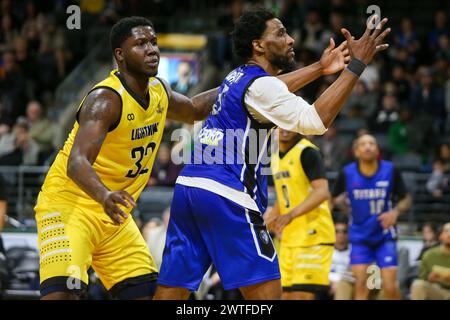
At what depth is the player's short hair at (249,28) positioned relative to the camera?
20.6 ft

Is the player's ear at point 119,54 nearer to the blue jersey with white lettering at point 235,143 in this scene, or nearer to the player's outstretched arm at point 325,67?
the blue jersey with white lettering at point 235,143

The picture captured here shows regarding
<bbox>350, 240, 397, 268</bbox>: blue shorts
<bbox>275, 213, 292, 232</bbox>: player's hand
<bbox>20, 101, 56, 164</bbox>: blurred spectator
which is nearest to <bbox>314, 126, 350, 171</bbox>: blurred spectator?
<bbox>350, 240, 397, 268</bbox>: blue shorts

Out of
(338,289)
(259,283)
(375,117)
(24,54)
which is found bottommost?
(338,289)

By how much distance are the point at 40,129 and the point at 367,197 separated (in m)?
7.60

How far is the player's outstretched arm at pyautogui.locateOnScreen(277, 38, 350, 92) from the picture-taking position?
6.32 metres

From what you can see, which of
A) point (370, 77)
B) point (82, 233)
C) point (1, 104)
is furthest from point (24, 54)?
point (82, 233)

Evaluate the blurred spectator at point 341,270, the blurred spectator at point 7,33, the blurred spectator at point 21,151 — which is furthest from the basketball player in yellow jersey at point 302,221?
the blurred spectator at point 7,33

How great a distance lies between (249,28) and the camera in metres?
6.30

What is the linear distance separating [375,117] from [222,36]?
395 cm

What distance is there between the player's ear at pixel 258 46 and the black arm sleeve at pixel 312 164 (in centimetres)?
338

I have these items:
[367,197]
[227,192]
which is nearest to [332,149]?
[367,197]

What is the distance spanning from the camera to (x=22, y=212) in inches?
560

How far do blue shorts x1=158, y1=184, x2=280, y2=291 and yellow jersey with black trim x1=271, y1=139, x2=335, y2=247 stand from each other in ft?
11.5

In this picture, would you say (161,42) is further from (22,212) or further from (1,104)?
(22,212)
